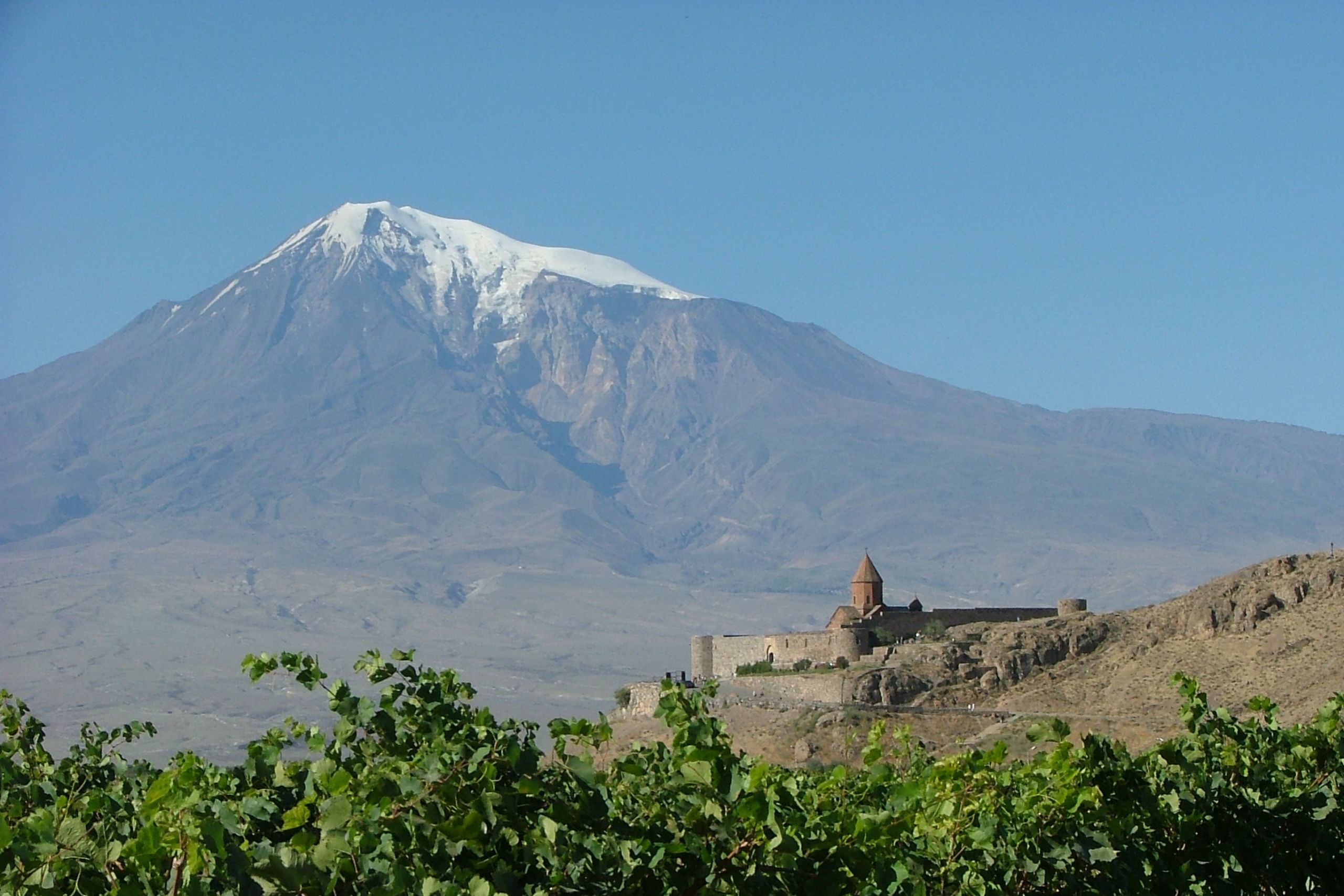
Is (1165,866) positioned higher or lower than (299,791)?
lower

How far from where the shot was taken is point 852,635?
46219mm

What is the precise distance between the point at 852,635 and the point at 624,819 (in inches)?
1447

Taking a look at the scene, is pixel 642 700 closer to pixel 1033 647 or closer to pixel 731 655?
pixel 731 655

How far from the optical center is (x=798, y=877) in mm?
9164

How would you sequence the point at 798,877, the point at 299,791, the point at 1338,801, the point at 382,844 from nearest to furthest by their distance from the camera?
1. the point at 382,844
2. the point at 798,877
3. the point at 299,791
4. the point at 1338,801

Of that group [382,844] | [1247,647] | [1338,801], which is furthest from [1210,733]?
[1247,647]

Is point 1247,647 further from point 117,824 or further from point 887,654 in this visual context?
point 117,824

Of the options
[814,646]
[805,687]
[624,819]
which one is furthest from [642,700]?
[624,819]

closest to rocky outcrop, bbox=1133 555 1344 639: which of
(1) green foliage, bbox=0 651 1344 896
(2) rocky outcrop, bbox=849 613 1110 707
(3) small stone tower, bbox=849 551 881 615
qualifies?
(2) rocky outcrop, bbox=849 613 1110 707

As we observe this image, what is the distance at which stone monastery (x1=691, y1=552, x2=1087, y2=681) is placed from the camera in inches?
1833

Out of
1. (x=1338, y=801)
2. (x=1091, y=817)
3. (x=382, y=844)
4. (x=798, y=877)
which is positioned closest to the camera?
(x=382, y=844)

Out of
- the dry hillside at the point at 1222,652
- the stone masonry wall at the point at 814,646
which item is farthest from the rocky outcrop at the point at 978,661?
the stone masonry wall at the point at 814,646

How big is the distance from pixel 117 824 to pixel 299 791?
3.14ft

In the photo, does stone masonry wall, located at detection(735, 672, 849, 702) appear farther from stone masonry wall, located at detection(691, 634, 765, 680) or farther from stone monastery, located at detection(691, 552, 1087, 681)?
stone masonry wall, located at detection(691, 634, 765, 680)
